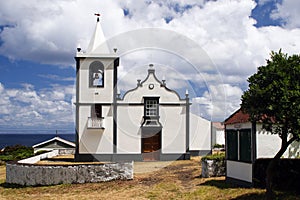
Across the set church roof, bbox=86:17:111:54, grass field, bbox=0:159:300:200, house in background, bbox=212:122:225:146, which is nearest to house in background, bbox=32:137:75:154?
church roof, bbox=86:17:111:54

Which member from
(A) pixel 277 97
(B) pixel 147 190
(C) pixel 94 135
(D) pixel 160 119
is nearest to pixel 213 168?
(B) pixel 147 190

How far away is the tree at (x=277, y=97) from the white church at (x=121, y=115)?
671 inches

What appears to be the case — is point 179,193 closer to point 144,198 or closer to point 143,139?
point 144,198

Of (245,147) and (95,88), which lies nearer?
(245,147)

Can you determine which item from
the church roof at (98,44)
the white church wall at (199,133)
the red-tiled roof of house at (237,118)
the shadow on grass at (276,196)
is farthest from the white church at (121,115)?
the shadow on grass at (276,196)

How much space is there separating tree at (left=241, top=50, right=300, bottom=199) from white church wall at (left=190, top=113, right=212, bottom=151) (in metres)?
19.0

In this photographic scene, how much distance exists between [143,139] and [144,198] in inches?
568

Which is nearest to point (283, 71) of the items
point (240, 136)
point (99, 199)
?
point (240, 136)

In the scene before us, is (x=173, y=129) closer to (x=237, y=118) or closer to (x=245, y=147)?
(x=237, y=118)

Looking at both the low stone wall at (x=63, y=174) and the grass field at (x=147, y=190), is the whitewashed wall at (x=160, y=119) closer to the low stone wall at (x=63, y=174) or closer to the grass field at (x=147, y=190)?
the grass field at (x=147, y=190)

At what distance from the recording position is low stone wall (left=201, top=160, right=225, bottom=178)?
1797cm

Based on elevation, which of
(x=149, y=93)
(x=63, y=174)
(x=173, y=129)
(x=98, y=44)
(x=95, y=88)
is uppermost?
(x=98, y=44)

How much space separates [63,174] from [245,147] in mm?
8405

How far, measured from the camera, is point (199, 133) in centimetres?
3203
